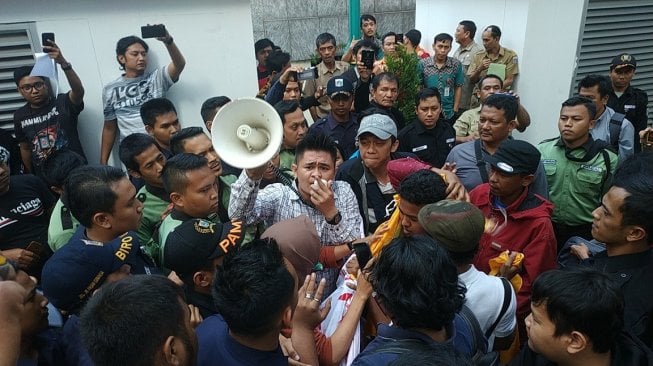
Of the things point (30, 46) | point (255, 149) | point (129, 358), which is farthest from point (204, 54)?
point (129, 358)

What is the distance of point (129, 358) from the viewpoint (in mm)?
1349

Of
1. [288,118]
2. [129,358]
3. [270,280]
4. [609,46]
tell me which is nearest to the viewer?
[129,358]

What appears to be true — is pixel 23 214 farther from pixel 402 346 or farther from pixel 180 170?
pixel 402 346

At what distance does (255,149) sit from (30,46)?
360cm

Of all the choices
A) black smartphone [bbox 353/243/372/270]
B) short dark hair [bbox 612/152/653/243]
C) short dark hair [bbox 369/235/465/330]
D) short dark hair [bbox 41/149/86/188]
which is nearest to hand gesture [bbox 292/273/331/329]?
short dark hair [bbox 369/235/465/330]

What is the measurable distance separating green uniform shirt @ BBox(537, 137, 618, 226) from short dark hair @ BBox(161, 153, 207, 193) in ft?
9.28

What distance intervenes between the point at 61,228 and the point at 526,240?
2.92 metres

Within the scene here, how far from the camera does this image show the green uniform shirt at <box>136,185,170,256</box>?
10.1 ft

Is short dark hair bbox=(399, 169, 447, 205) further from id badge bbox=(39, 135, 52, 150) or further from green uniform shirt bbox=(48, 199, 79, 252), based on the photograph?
id badge bbox=(39, 135, 52, 150)

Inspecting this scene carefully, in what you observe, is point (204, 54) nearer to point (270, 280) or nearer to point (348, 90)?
point (348, 90)

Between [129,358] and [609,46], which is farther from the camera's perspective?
[609,46]

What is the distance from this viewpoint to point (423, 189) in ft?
7.63

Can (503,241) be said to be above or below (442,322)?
below

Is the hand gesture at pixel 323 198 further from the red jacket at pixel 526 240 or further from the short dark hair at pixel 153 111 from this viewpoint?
the short dark hair at pixel 153 111
